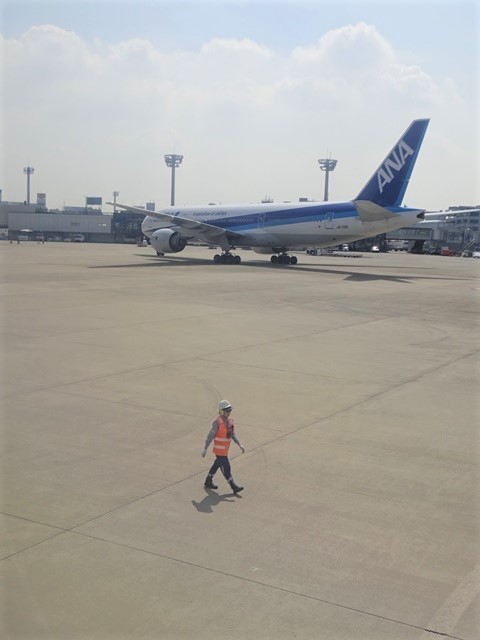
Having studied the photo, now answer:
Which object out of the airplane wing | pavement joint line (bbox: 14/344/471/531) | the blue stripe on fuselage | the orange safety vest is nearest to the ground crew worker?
the orange safety vest

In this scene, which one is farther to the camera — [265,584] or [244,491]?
[244,491]

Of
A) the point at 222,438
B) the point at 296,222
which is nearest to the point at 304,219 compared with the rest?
the point at 296,222

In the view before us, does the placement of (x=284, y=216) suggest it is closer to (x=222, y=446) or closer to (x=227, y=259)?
(x=227, y=259)

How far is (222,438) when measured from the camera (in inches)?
365

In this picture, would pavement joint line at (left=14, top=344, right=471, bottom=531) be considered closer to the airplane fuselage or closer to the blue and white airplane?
the blue and white airplane

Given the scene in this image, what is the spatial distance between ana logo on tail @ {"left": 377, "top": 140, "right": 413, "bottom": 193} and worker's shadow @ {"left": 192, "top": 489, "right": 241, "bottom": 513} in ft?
127

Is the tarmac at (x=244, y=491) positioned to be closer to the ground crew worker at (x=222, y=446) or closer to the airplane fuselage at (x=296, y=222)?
the ground crew worker at (x=222, y=446)

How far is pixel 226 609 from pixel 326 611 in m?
0.87

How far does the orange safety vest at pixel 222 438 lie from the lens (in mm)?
9211

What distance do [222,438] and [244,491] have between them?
0.72 m

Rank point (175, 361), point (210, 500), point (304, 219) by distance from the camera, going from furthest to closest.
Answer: point (304, 219) < point (175, 361) < point (210, 500)

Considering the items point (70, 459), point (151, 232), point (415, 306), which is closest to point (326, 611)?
point (70, 459)

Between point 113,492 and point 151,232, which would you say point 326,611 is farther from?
point 151,232

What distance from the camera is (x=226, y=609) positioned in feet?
20.3
